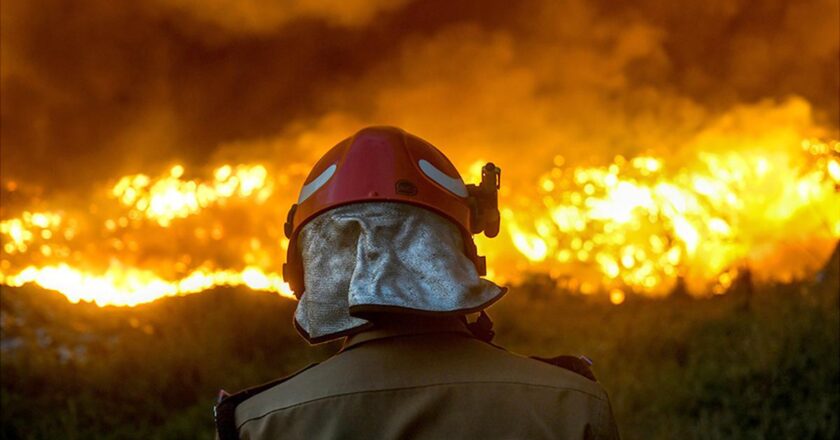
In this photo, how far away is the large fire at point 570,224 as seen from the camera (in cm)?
733

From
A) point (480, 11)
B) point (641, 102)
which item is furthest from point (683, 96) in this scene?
point (480, 11)

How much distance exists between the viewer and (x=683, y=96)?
862 centimetres

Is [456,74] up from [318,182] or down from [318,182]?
up

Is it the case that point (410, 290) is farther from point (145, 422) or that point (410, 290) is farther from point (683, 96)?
point (683, 96)

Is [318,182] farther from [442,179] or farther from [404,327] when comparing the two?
[404,327]

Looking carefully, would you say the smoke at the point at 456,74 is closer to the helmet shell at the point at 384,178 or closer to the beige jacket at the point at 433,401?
the helmet shell at the point at 384,178

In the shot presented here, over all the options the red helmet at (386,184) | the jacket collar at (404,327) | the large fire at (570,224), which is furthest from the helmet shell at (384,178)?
the large fire at (570,224)

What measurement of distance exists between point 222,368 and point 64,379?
992 millimetres

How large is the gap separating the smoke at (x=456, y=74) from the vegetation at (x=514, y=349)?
68.6 inches

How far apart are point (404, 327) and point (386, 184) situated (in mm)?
367

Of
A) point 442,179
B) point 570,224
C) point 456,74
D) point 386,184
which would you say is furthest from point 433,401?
point 456,74

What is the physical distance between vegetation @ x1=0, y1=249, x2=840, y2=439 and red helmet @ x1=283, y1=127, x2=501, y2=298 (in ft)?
11.4

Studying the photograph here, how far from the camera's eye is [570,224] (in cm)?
824

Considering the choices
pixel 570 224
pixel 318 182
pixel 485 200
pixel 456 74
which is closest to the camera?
pixel 318 182
